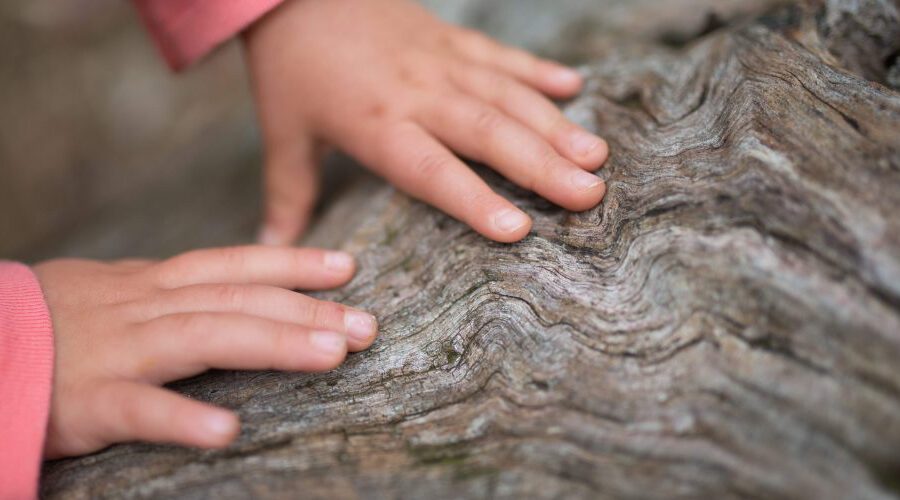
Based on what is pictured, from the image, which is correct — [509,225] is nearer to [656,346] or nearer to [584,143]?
[584,143]

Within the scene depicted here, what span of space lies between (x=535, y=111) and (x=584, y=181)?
307 mm

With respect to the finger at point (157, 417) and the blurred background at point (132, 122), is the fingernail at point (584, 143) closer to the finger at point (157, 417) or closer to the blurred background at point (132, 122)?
the blurred background at point (132, 122)

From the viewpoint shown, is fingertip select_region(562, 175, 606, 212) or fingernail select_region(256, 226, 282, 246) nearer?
fingertip select_region(562, 175, 606, 212)

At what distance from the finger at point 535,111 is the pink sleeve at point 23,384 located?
0.99 metres

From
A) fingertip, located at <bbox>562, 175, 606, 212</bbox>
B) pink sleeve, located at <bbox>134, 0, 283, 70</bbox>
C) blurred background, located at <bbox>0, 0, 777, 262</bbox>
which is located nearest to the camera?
fingertip, located at <bbox>562, 175, 606, 212</bbox>

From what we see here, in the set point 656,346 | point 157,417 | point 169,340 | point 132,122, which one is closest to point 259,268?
point 169,340

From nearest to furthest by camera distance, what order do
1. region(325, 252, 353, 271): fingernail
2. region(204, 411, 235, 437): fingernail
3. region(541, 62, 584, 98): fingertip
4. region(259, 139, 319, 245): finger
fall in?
region(204, 411, 235, 437): fingernail → region(325, 252, 353, 271): fingernail → region(541, 62, 584, 98): fingertip → region(259, 139, 319, 245): finger

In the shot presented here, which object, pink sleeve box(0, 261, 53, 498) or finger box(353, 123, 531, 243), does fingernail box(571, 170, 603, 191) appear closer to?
finger box(353, 123, 531, 243)

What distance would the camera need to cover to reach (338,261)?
143 cm

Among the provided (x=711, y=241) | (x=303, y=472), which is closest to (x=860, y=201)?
(x=711, y=241)

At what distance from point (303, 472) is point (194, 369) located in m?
0.27

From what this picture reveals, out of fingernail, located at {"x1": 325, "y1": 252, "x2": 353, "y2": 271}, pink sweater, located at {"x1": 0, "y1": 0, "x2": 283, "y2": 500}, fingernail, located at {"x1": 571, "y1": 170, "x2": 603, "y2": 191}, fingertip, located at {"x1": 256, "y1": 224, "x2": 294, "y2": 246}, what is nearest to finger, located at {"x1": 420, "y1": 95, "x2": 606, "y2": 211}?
fingernail, located at {"x1": 571, "y1": 170, "x2": 603, "y2": 191}

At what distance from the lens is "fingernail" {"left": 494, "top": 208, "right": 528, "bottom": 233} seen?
1301mm

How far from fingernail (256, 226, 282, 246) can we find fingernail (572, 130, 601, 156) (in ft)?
3.03
